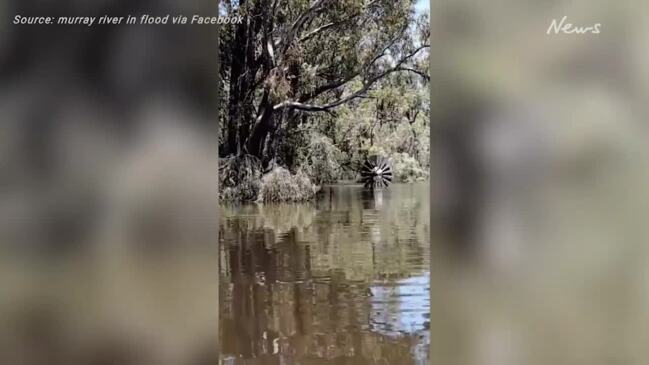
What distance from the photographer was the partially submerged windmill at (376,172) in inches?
92.2

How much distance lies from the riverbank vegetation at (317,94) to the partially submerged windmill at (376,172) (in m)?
0.02

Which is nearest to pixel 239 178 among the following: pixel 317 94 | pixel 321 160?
pixel 321 160

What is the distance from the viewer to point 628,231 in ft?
7.53

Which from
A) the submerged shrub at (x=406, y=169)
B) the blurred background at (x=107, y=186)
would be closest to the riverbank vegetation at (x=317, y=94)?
the submerged shrub at (x=406, y=169)

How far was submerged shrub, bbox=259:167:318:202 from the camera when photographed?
235 centimetres

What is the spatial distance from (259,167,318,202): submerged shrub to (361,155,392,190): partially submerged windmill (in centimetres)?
20

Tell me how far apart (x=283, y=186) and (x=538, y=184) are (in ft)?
2.72

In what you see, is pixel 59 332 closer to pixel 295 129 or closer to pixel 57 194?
pixel 57 194

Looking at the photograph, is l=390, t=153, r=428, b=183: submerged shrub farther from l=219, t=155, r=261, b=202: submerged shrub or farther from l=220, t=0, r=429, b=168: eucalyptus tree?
l=219, t=155, r=261, b=202: submerged shrub

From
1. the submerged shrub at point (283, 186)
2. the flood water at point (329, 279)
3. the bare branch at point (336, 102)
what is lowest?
the flood water at point (329, 279)

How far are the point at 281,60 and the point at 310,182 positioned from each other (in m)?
0.42

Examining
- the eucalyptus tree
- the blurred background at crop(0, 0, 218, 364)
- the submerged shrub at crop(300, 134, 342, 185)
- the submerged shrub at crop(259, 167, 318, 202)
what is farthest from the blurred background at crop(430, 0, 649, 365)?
the blurred background at crop(0, 0, 218, 364)

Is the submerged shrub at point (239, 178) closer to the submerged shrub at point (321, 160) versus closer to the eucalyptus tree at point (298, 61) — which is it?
the eucalyptus tree at point (298, 61)

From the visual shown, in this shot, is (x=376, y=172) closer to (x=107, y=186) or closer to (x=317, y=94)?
(x=317, y=94)
